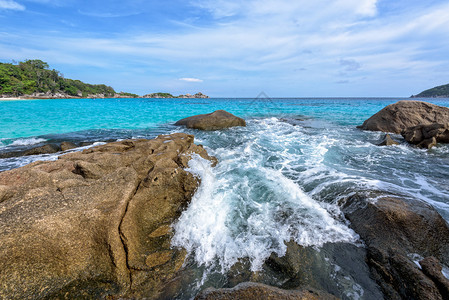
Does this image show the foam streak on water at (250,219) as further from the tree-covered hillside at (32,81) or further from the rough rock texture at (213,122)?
→ the tree-covered hillside at (32,81)

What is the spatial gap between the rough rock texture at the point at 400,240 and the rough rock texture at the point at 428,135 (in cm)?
948

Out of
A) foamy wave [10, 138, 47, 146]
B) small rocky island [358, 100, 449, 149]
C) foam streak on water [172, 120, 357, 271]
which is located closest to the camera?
foam streak on water [172, 120, 357, 271]

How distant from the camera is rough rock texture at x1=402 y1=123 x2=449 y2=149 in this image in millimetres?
11383

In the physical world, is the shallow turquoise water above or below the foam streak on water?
above

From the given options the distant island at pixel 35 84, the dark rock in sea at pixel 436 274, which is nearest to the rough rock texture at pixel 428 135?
the dark rock in sea at pixel 436 274

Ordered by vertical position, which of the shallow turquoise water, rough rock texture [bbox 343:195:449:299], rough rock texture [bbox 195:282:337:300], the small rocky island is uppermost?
the small rocky island

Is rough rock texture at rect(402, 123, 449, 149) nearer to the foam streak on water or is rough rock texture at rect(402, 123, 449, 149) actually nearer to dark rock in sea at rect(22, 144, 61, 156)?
the foam streak on water

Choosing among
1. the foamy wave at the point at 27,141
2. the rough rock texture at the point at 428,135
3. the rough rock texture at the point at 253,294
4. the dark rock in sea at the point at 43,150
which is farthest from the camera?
the foamy wave at the point at 27,141

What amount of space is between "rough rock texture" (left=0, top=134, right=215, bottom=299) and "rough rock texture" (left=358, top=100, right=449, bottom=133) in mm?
18069

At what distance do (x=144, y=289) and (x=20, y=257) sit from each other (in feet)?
6.37

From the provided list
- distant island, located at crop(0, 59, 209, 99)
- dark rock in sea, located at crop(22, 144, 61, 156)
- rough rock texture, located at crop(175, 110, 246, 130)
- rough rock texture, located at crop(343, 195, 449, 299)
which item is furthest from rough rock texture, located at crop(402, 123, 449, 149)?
distant island, located at crop(0, 59, 209, 99)

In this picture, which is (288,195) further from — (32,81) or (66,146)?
(32,81)

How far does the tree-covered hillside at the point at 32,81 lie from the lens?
69.6 metres

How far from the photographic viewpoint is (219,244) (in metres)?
4.20
